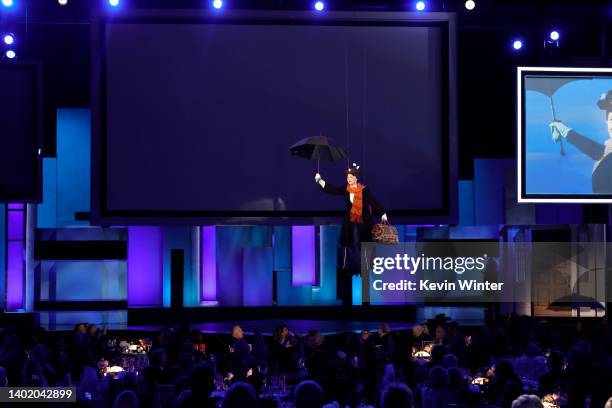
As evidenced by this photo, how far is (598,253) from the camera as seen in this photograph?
52.0 ft

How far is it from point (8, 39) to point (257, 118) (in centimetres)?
347

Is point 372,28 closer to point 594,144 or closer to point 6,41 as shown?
point 594,144

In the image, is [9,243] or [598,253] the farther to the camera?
[9,243]

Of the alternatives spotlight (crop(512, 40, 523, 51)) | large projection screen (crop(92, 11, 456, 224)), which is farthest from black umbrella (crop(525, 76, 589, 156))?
large projection screen (crop(92, 11, 456, 224))

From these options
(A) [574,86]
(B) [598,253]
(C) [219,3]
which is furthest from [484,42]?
(C) [219,3]

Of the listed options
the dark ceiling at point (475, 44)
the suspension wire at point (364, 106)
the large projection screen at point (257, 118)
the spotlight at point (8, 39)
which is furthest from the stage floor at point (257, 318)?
the spotlight at point (8, 39)

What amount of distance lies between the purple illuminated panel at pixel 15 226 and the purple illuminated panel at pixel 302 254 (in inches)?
208

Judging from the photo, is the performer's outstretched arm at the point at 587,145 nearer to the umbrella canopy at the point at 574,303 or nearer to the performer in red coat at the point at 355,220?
the performer in red coat at the point at 355,220

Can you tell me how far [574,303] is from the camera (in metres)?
16.1

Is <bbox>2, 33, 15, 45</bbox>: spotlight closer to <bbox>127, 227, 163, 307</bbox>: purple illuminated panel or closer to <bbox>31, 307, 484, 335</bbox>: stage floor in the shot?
<bbox>31, 307, 484, 335</bbox>: stage floor

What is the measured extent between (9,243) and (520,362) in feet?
35.5

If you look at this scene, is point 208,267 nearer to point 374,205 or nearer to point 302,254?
point 302,254

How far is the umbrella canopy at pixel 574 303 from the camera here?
52.3ft

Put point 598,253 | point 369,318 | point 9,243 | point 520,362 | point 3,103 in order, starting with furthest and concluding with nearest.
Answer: point 369,318, point 9,243, point 598,253, point 3,103, point 520,362
